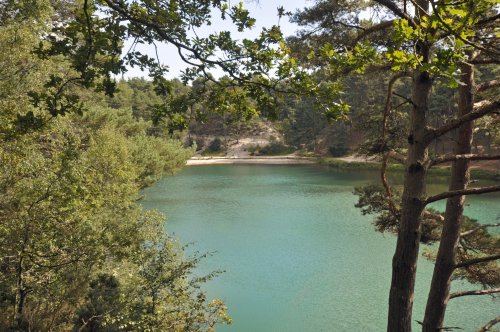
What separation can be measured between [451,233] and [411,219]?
2.70 metres

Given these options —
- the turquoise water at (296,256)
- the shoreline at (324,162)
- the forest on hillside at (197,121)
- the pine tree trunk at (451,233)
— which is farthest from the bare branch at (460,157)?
the shoreline at (324,162)

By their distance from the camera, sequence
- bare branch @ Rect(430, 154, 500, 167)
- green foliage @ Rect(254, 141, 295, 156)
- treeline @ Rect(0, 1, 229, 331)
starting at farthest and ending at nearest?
green foliage @ Rect(254, 141, 295, 156), treeline @ Rect(0, 1, 229, 331), bare branch @ Rect(430, 154, 500, 167)

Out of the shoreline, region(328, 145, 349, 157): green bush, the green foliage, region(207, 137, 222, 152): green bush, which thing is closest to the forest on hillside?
the shoreline

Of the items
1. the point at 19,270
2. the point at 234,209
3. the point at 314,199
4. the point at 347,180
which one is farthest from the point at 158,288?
the point at 347,180

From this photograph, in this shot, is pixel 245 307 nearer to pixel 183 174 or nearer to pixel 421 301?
pixel 421 301

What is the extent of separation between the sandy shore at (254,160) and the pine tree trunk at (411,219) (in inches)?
2187

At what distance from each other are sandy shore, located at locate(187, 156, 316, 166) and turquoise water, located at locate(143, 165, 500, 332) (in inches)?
930


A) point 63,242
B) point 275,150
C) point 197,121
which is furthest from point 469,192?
point 275,150

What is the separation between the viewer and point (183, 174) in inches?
1966

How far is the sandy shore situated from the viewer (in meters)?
61.8

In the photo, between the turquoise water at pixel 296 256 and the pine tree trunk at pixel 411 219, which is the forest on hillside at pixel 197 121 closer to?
the pine tree trunk at pixel 411 219

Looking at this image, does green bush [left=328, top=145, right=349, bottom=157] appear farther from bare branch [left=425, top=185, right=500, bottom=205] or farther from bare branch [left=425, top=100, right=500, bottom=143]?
bare branch [left=425, top=185, right=500, bottom=205]

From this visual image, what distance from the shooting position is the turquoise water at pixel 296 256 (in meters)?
13.2

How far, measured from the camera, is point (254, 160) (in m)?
66.6
